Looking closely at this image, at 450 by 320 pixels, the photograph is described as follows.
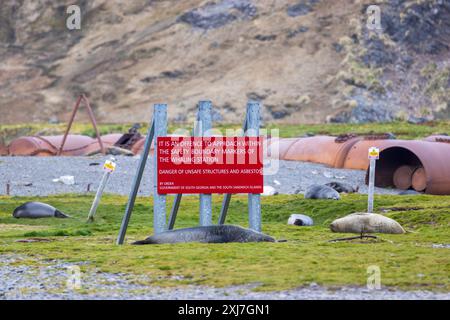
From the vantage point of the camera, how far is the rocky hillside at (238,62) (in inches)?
3255

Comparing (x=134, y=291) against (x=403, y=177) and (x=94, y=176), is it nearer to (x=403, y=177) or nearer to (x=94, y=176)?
(x=403, y=177)

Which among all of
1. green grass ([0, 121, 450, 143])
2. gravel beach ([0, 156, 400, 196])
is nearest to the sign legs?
gravel beach ([0, 156, 400, 196])

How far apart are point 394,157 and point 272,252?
862 inches

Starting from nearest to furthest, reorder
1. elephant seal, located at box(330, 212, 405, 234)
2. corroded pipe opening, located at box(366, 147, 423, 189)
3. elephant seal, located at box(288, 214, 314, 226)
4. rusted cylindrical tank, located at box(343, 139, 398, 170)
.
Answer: elephant seal, located at box(330, 212, 405, 234) → elephant seal, located at box(288, 214, 314, 226) → corroded pipe opening, located at box(366, 147, 423, 189) → rusted cylindrical tank, located at box(343, 139, 398, 170)

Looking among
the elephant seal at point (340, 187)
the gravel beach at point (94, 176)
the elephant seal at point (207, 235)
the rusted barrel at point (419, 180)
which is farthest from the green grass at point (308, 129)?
the elephant seal at point (207, 235)

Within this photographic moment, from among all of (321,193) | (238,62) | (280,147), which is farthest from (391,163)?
(238,62)

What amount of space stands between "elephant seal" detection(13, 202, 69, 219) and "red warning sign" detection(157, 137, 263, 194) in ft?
24.2

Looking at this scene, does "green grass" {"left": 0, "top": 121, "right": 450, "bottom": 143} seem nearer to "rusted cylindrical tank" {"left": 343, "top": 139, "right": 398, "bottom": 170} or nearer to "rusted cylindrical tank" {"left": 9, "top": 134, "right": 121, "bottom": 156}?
"rusted cylindrical tank" {"left": 343, "top": 139, "right": 398, "bottom": 170}

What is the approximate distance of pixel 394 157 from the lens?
37.1 meters

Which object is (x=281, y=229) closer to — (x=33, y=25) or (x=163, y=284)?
(x=163, y=284)

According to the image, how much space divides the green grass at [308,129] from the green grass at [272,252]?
3392 cm

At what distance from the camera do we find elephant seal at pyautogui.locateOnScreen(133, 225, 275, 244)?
17.4m

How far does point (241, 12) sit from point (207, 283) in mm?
82460
